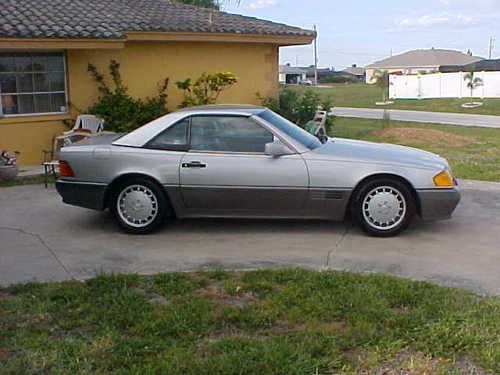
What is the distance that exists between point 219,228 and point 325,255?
1.56m

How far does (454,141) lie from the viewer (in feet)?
58.2

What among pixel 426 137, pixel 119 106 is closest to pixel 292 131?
pixel 119 106

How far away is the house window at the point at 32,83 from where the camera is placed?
12.1 metres

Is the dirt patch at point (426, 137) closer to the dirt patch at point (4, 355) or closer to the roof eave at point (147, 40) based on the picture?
the roof eave at point (147, 40)

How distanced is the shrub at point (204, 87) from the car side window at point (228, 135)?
6.23 m

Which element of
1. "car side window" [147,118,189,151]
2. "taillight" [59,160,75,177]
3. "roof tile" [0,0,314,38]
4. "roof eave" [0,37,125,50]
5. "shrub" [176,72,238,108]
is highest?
"roof tile" [0,0,314,38]

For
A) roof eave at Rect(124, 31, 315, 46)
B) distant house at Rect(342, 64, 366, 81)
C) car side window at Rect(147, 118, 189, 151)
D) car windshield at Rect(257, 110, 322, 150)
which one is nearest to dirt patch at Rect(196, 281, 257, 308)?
car side window at Rect(147, 118, 189, 151)

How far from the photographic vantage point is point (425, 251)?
254 inches

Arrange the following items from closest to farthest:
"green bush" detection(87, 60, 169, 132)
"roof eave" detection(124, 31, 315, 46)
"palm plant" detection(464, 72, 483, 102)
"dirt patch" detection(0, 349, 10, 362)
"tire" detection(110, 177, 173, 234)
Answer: "dirt patch" detection(0, 349, 10, 362) < "tire" detection(110, 177, 173, 234) < "green bush" detection(87, 60, 169, 132) < "roof eave" detection(124, 31, 315, 46) < "palm plant" detection(464, 72, 483, 102)

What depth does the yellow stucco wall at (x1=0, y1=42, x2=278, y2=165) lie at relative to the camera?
1244 centimetres

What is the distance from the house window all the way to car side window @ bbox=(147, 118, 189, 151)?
20.6 feet

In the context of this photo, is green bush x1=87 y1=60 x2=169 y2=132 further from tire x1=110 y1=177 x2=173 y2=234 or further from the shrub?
tire x1=110 y1=177 x2=173 y2=234

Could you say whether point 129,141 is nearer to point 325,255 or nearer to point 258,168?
point 258,168

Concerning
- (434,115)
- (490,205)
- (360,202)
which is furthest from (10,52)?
(434,115)
